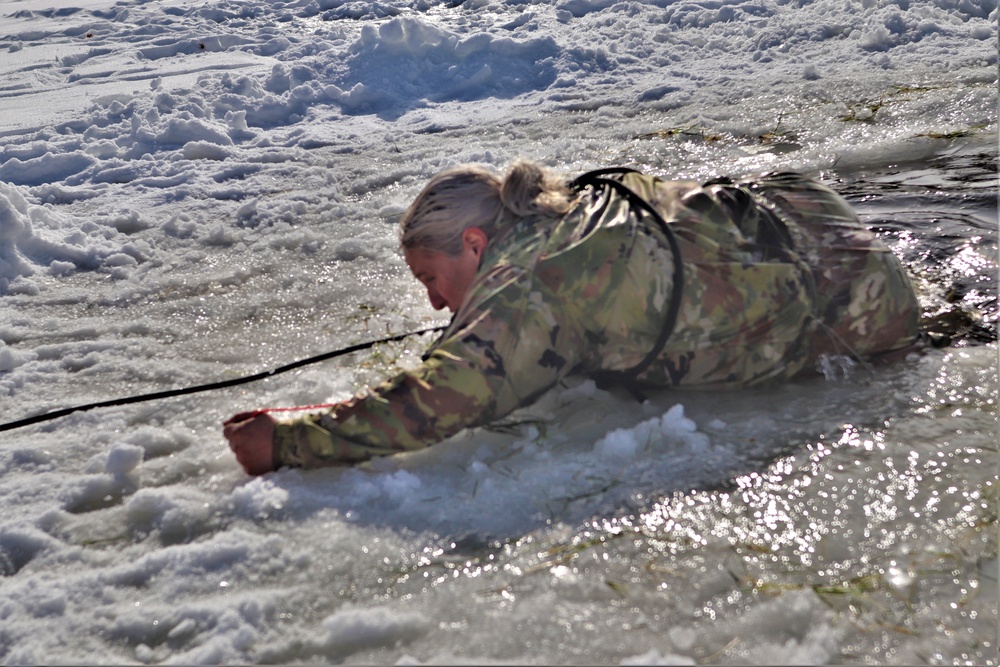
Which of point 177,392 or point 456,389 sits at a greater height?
point 456,389

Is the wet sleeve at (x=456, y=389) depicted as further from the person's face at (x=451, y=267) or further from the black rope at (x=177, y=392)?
the black rope at (x=177, y=392)

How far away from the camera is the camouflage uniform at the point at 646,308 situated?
8.31ft

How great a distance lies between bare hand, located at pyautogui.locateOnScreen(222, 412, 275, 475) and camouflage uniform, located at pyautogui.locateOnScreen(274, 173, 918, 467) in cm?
4

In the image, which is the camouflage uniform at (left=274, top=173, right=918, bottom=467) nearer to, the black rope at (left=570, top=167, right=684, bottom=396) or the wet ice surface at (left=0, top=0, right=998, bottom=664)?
the black rope at (left=570, top=167, right=684, bottom=396)

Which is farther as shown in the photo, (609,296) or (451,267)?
(451,267)

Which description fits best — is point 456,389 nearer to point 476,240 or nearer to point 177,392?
point 476,240

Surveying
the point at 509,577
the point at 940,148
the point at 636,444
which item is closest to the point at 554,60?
the point at 940,148

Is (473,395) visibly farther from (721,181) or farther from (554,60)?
(554,60)

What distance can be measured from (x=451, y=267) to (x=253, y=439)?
772 millimetres

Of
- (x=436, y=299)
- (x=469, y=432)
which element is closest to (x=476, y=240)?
(x=436, y=299)

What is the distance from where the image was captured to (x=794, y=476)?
2547 mm

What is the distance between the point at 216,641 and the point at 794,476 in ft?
5.04

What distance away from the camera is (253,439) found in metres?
2.64

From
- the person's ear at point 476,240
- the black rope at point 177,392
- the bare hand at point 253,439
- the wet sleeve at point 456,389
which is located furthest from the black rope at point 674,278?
the bare hand at point 253,439
